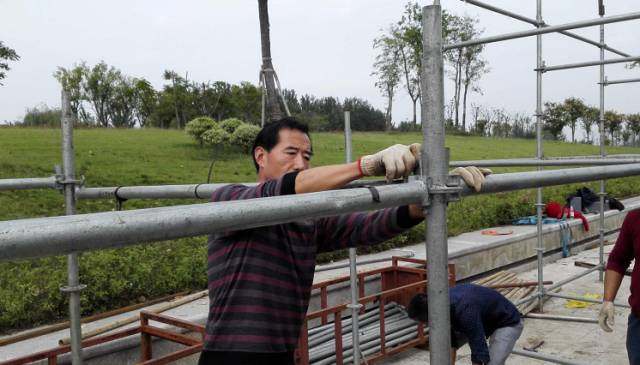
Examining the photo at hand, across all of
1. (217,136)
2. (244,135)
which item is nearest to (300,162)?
(244,135)

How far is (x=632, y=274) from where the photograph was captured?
3.09 m

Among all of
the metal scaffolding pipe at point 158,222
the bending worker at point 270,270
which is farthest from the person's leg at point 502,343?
the metal scaffolding pipe at point 158,222

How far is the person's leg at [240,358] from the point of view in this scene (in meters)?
1.65

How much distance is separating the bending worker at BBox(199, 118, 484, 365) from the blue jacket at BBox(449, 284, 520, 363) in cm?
206

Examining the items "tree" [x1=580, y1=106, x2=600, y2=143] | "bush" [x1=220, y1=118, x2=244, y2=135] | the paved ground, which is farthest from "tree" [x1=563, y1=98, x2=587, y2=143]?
the paved ground

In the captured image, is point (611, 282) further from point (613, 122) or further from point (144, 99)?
point (613, 122)

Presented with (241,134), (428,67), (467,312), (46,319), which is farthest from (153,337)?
(241,134)

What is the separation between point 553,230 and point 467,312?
585 cm

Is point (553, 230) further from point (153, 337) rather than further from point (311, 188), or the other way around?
point (311, 188)

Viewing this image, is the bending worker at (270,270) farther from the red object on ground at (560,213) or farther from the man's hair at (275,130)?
the red object on ground at (560,213)

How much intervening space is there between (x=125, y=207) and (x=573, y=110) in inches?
1493

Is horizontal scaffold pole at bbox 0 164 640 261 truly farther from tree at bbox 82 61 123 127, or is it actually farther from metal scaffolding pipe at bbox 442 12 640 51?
tree at bbox 82 61 123 127

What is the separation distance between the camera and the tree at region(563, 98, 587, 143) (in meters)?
39.8

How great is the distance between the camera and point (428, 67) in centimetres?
169
